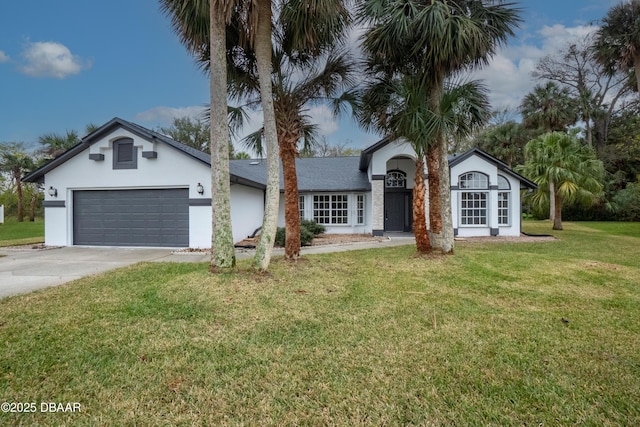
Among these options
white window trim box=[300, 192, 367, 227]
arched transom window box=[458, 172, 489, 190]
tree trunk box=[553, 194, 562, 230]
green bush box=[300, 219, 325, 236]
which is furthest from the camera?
tree trunk box=[553, 194, 562, 230]

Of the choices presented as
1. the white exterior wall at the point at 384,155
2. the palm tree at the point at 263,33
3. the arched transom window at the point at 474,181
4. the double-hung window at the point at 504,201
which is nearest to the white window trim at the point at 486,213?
the arched transom window at the point at 474,181

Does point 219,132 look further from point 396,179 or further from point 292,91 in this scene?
point 396,179

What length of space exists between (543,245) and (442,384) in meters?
12.0

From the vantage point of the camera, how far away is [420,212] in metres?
8.93

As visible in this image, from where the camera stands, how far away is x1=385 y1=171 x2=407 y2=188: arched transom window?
17.0 m

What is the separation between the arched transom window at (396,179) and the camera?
1698 centimetres

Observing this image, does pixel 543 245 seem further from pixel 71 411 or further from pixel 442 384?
pixel 71 411

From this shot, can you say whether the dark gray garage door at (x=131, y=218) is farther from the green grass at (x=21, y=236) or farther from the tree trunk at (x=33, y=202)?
the tree trunk at (x=33, y=202)

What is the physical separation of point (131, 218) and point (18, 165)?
1159 inches

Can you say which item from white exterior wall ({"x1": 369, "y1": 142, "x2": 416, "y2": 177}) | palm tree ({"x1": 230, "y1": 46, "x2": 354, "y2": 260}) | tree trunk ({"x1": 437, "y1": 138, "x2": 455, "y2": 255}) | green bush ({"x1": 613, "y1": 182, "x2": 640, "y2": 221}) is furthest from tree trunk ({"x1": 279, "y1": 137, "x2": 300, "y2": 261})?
green bush ({"x1": 613, "y1": 182, "x2": 640, "y2": 221})

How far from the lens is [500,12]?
27.9 ft


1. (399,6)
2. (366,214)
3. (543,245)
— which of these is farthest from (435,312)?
(366,214)

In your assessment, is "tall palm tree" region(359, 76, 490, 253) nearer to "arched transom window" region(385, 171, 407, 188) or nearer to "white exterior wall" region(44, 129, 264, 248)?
"white exterior wall" region(44, 129, 264, 248)

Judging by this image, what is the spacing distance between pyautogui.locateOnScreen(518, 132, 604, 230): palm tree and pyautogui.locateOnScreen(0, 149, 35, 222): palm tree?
42.8 m
